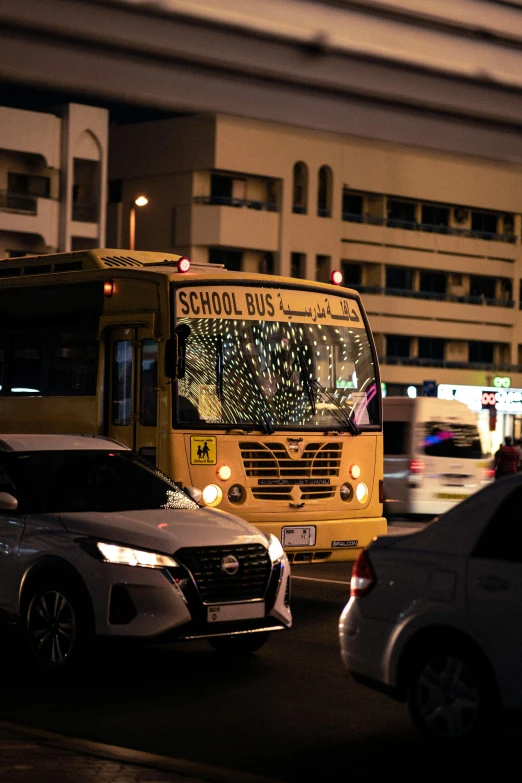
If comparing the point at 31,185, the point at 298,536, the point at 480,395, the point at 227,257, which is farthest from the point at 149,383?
the point at 480,395

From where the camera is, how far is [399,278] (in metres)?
75.0

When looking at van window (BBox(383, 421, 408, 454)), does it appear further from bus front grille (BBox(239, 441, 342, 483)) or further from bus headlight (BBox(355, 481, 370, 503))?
bus front grille (BBox(239, 441, 342, 483))

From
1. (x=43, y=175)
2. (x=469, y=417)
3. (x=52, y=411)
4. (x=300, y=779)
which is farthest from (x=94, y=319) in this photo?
(x=43, y=175)

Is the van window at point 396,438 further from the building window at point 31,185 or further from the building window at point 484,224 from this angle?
the building window at point 484,224

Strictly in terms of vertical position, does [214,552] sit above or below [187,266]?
below

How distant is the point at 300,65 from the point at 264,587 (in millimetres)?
31920

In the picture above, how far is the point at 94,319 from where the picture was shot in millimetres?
14281

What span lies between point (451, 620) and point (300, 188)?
65.0 m

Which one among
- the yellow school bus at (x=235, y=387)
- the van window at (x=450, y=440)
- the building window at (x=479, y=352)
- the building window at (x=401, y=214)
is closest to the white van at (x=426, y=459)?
the van window at (x=450, y=440)

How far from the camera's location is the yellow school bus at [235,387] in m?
13.2

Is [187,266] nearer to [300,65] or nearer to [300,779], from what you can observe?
[300,779]

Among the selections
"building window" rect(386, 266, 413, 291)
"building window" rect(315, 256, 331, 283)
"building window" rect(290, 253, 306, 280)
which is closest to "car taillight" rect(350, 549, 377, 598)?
"building window" rect(290, 253, 306, 280)

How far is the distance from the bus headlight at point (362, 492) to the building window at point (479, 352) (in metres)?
63.4

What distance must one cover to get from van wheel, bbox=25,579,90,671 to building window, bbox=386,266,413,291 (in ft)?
214
